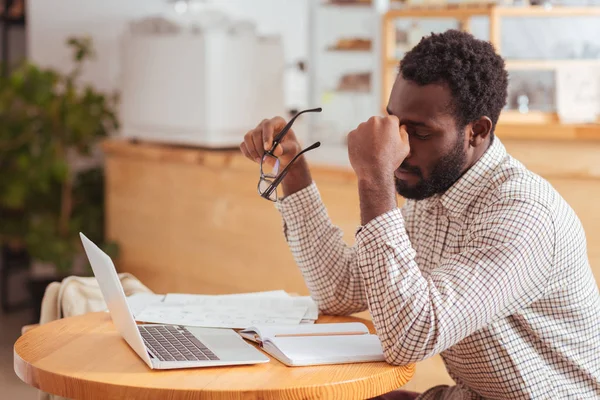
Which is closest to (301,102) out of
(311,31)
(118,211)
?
(311,31)

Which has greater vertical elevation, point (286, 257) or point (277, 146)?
point (277, 146)

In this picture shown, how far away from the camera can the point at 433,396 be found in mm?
1969

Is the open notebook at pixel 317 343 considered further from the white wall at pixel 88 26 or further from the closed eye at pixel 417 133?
the white wall at pixel 88 26

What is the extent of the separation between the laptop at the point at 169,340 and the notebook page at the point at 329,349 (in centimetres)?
6

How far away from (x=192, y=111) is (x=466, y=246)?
286 centimetres

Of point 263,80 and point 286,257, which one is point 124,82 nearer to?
point 263,80

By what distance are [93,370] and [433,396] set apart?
85 cm

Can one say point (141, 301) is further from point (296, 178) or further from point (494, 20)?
point (494, 20)

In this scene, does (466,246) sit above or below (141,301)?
above

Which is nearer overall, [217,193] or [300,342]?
[300,342]

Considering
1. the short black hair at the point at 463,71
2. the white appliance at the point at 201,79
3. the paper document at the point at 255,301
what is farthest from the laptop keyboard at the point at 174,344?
the white appliance at the point at 201,79

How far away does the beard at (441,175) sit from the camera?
1.73 m

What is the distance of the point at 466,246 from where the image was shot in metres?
1.61

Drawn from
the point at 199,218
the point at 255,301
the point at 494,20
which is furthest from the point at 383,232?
the point at 199,218
